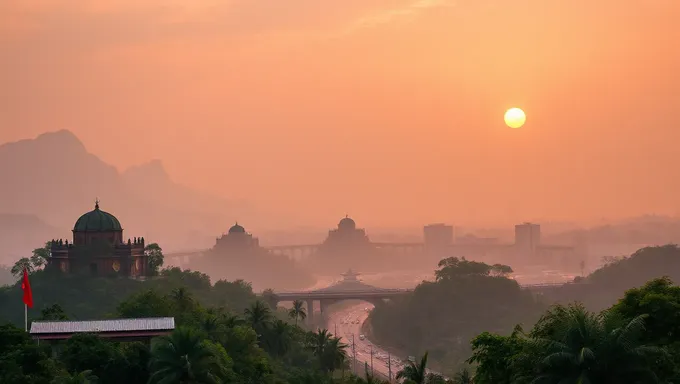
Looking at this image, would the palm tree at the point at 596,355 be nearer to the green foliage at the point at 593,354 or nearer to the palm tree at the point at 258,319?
the green foliage at the point at 593,354

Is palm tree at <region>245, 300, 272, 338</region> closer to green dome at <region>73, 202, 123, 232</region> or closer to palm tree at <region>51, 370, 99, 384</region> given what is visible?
palm tree at <region>51, 370, 99, 384</region>

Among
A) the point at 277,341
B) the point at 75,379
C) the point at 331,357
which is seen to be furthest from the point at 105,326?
the point at 331,357

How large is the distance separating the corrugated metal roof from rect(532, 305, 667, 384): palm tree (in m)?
34.6

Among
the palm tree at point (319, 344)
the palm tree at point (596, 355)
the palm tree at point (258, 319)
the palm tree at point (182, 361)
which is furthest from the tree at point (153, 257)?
the palm tree at point (596, 355)

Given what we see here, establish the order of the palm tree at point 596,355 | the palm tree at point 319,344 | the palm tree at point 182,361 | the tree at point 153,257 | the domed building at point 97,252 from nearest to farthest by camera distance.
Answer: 1. the palm tree at point 596,355
2. the palm tree at point 182,361
3. the palm tree at point 319,344
4. the domed building at point 97,252
5. the tree at point 153,257

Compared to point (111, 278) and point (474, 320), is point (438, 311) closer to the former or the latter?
point (474, 320)

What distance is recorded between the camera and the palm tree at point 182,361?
219 ft

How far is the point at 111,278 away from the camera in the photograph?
148 meters

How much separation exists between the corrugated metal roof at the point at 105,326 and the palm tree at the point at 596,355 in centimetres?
3464

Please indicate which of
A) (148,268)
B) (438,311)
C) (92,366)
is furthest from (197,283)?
(92,366)

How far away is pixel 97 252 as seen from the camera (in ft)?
490

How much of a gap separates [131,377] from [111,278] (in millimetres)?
75220

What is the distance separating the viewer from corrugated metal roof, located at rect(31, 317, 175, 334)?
265ft

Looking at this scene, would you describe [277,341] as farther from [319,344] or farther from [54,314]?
[54,314]
